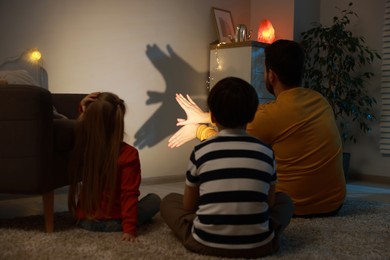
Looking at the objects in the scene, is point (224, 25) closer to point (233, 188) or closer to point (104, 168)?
point (104, 168)

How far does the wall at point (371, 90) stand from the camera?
409 centimetres

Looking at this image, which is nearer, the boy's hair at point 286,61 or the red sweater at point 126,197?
the red sweater at point 126,197

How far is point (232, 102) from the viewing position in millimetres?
1533

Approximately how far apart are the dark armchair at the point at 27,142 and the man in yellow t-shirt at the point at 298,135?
0.76 m

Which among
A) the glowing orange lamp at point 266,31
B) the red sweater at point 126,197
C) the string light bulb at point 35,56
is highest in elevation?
the glowing orange lamp at point 266,31

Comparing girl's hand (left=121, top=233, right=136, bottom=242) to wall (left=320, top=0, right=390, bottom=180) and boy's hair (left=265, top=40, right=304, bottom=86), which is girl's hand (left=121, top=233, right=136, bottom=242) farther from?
wall (left=320, top=0, right=390, bottom=180)

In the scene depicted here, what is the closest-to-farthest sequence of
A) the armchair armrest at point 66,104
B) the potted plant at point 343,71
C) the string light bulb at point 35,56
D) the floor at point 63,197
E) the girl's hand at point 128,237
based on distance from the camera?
1. the girl's hand at point 128,237
2. the floor at point 63,197
3. the armchair armrest at point 66,104
4. the string light bulb at point 35,56
5. the potted plant at point 343,71

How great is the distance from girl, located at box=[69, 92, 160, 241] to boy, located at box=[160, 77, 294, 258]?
35cm

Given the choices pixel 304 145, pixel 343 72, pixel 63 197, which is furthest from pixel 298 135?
pixel 343 72

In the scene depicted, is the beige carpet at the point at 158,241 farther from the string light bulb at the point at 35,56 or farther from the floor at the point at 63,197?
the string light bulb at the point at 35,56

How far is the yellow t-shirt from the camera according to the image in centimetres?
214

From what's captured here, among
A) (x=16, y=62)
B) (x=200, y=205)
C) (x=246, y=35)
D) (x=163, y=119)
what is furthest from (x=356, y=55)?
(x=200, y=205)

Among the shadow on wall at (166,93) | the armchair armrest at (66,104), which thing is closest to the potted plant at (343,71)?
the shadow on wall at (166,93)

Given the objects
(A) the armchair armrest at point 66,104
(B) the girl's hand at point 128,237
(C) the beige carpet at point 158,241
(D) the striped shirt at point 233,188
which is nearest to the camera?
(D) the striped shirt at point 233,188
